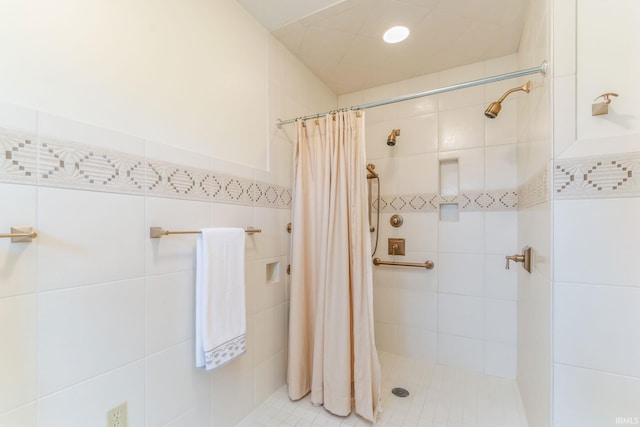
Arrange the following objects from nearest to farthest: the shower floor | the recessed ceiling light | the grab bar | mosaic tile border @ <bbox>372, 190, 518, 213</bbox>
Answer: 1. the shower floor
2. the recessed ceiling light
3. mosaic tile border @ <bbox>372, 190, 518, 213</bbox>
4. the grab bar

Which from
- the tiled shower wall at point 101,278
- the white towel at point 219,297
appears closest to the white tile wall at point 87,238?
the tiled shower wall at point 101,278

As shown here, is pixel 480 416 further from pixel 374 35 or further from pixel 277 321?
pixel 374 35

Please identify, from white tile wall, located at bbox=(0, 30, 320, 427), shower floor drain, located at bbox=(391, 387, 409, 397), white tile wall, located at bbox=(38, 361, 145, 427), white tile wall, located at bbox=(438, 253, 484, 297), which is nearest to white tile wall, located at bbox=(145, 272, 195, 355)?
white tile wall, located at bbox=(0, 30, 320, 427)

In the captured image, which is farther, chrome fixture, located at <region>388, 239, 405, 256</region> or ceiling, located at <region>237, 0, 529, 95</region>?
chrome fixture, located at <region>388, 239, 405, 256</region>

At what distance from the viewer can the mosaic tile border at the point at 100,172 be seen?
79 centimetres

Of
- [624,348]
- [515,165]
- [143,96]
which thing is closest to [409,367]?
[624,348]

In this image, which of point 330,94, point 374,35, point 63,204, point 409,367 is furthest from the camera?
point 330,94

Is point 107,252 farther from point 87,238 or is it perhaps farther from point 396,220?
point 396,220

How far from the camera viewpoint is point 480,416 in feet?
5.15

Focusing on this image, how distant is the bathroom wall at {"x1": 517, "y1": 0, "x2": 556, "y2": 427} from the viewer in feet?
3.59

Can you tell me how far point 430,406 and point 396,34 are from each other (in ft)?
7.99

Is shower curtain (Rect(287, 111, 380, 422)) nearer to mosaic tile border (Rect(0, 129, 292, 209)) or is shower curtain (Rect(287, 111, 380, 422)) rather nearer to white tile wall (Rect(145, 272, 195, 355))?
mosaic tile border (Rect(0, 129, 292, 209))

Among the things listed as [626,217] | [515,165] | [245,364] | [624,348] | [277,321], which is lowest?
[245,364]

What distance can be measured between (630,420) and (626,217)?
67cm
